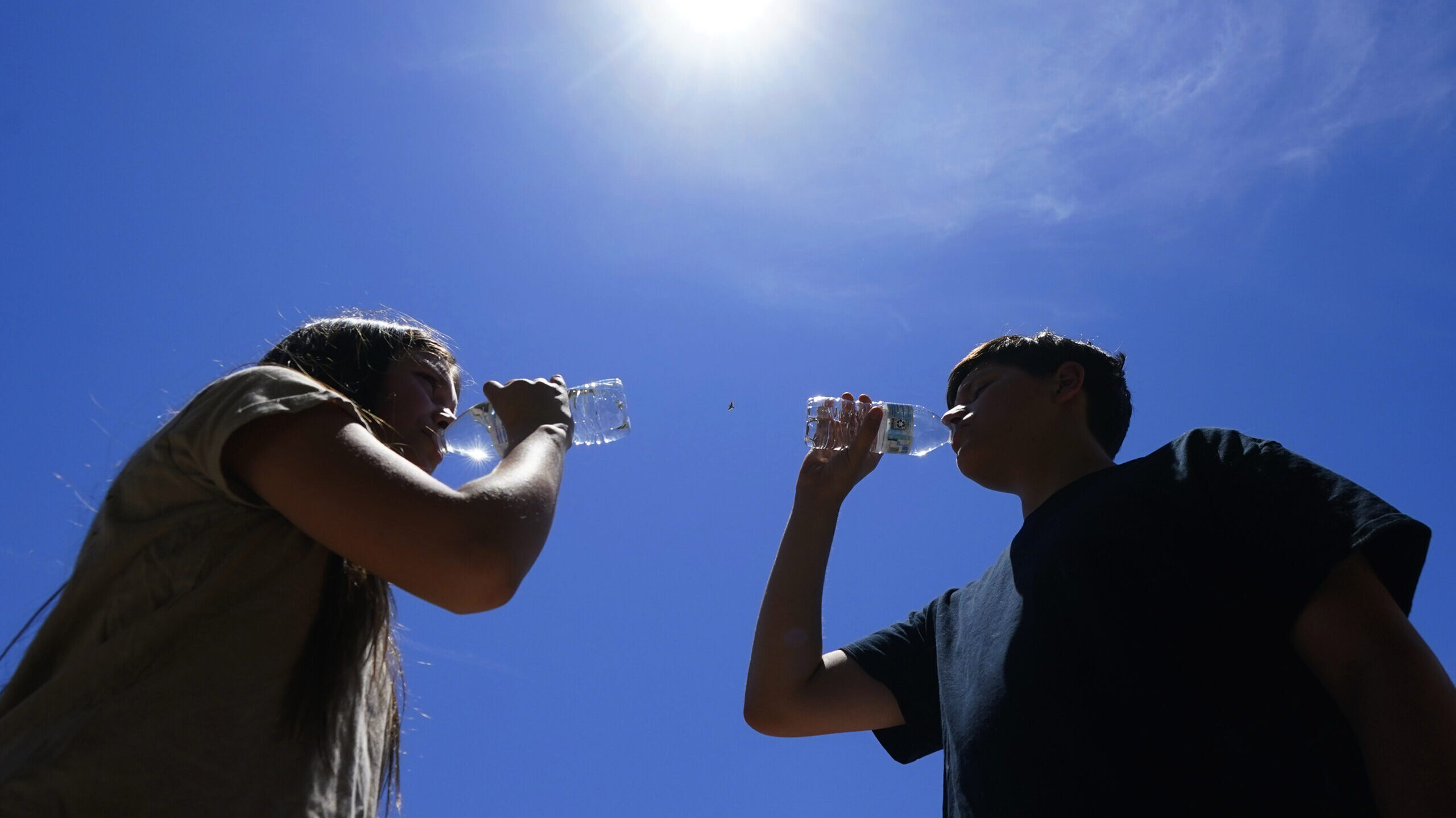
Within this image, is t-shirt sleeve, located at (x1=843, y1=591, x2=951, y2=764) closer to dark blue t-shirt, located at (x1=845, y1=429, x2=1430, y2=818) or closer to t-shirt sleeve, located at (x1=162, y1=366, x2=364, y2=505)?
dark blue t-shirt, located at (x1=845, y1=429, x2=1430, y2=818)

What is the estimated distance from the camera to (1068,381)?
372 cm

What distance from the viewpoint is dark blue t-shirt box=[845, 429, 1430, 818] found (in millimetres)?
1990

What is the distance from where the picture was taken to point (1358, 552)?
2055mm

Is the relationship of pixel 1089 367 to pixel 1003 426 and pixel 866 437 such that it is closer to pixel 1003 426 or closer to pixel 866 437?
pixel 1003 426

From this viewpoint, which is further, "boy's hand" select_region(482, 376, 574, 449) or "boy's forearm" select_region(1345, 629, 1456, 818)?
"boy's hand" select_region(482, 376, 574, 449)

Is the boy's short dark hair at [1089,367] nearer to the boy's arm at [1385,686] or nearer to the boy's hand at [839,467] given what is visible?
the boy's hand at [839,467]

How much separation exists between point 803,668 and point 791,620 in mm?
196

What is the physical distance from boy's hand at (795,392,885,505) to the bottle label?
0.50 meters

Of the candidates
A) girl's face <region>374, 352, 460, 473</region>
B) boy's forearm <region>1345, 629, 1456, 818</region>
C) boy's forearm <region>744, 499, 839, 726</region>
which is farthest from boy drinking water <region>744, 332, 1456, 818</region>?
girl's face <region>374, 352, 460, 473</region>

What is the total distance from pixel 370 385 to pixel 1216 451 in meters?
2.47

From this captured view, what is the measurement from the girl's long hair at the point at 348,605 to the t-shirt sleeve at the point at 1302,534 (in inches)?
84.7

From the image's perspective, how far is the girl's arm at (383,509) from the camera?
5.59 ft

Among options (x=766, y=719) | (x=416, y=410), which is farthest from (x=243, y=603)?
(x=766, y=719)

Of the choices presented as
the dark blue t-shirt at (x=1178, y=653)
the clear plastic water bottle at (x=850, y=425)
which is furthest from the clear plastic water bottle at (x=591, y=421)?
the dark blue t-shirt at (x=1178, y=653)
